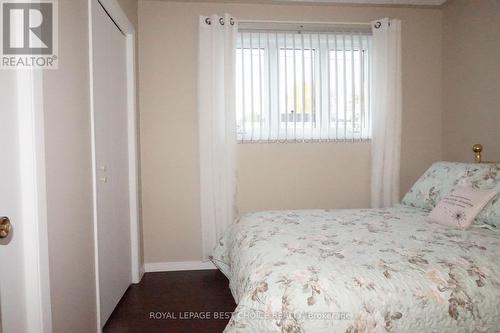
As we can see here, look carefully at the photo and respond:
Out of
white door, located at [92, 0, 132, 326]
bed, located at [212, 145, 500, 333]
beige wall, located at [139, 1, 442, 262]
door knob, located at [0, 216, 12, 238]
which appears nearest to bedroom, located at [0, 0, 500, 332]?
beige wall, located at [139, 1, 442, 262]

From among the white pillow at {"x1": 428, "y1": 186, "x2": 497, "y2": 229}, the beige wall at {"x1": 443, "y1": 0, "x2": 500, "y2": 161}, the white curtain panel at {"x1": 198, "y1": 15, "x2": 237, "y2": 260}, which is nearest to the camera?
the white pillow at {"x1": 428, "y1": 186, "x2": 497, "y2": 229}

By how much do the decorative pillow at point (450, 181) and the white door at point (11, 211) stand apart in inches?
92.9

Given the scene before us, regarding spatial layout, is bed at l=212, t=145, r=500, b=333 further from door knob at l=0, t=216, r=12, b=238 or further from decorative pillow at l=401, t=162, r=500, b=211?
door knob at l=0, t=216, r=12, b=238

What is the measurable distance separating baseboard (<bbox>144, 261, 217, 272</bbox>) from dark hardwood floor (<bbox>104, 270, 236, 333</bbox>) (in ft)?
0.25

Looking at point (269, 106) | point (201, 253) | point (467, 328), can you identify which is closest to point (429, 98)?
point (269, 106)

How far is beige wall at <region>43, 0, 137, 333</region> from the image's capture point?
1.24m

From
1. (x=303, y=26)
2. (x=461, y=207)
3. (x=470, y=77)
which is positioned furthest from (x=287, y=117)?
(x=470, y=77)

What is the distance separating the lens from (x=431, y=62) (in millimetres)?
2973

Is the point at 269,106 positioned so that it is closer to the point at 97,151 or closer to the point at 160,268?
the point at 97,151

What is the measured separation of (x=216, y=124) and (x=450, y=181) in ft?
6.22

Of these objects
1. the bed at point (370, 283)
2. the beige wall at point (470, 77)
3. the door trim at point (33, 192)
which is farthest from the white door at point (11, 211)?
the beige wall at point (470, 77)

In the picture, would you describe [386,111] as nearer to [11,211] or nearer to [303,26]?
[303,26]

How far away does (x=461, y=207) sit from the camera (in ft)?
5.85

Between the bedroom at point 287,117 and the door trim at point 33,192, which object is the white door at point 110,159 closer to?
the bedroom at point 287,117
